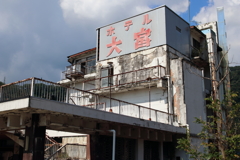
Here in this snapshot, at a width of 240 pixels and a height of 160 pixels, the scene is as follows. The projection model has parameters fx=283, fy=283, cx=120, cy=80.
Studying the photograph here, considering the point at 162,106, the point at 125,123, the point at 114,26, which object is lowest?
the point at 125,123

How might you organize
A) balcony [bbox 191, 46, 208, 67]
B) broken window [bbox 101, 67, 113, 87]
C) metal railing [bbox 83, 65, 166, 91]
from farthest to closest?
1. balcony [bbox 191, 46, 208, 67]
2. broken window [bbox 101, 67, 113, 87]
3. metal railing [bbox 83, 65, 166, 91]

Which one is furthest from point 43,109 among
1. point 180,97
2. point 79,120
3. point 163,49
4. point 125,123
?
point 163,49

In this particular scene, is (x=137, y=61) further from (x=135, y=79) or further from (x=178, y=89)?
(x=178, y=89)

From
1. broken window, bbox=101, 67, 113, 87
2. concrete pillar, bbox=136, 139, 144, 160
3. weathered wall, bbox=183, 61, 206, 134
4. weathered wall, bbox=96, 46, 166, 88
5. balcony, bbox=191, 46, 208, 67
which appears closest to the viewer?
concrete pillar, bbox=136, 139, 144, 160

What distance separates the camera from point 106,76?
80.1 ft

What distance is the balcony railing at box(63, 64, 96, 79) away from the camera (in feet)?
98.9

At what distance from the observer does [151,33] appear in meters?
23.0

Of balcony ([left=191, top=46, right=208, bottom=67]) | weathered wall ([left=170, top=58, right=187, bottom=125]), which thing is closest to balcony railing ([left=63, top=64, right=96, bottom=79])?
balcony ([left=191, top=46, right=208, bottom=67])

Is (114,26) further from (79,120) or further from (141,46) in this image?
(79,120)

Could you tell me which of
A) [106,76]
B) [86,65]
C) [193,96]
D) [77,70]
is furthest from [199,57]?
[77,70]

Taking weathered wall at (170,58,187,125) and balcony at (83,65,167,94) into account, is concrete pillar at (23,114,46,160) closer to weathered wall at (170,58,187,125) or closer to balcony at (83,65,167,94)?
balcony at (83,65,167,94)

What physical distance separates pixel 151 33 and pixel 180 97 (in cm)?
603

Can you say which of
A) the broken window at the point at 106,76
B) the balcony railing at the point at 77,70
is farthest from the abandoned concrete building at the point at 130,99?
the balcony railing at the point at 77,70

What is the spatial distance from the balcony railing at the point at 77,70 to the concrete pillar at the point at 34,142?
18.0m
